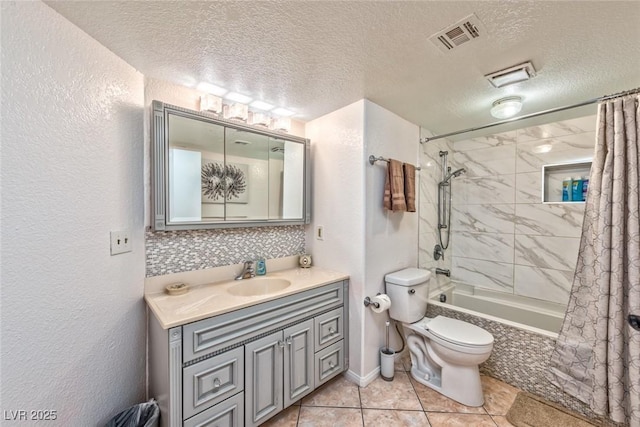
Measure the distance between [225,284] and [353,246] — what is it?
984 millimetres

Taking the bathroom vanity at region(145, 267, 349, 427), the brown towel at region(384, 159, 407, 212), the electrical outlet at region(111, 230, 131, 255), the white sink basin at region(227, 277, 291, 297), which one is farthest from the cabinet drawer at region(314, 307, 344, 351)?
the electrical outlet at region(111, 230, 131, 255)

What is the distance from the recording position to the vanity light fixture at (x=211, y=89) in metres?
1.63

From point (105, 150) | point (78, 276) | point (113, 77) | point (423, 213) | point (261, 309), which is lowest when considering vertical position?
point (261, 309)

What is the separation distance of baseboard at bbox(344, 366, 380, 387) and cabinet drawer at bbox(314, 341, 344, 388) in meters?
0.12

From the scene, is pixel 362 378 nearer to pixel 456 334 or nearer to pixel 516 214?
pixel 456 334

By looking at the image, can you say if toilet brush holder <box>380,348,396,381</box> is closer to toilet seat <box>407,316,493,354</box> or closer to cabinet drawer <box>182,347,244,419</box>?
toilet seat <box>407,316,493,354</box>

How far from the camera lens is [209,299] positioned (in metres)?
1.43

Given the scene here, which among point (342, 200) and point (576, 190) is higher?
point (576, 190)

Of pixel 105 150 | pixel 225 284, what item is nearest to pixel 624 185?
pixel 225 284

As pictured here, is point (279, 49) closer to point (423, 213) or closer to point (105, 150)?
point (105, 150)

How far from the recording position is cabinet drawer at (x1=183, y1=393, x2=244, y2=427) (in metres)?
1.20

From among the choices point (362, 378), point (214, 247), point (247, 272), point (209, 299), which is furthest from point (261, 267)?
point (362, 378)

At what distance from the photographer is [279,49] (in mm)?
1281

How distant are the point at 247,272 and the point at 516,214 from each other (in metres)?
2.76
